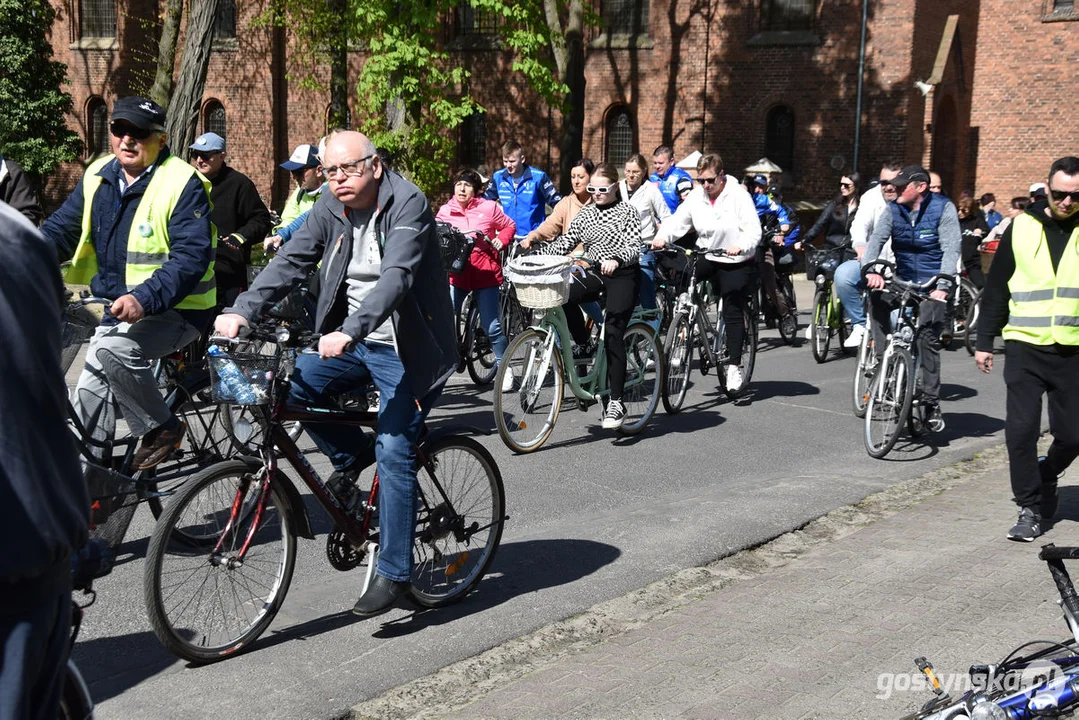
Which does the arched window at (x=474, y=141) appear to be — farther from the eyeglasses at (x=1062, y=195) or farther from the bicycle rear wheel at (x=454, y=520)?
the bicycle rear wheel at (x=454, y=520)

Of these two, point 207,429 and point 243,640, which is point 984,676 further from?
point 207,429

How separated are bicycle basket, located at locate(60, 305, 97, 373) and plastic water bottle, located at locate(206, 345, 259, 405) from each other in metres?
1.10

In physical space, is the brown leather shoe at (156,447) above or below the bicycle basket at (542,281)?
below

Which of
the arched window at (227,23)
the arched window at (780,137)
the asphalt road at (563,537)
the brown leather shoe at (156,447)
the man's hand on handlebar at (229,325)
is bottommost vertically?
the asphalt road at (563,537)

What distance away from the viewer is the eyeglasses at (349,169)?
184 inches

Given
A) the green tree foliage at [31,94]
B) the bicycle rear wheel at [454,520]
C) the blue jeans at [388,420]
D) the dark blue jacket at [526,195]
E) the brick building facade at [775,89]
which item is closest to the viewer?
the blue jeans at [388,420]

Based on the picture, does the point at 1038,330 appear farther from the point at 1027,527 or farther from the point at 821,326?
the point at 821,326

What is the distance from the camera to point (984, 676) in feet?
11.5

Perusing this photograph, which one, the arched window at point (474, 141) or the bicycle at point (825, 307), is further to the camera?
the arched window at point (474, 141)

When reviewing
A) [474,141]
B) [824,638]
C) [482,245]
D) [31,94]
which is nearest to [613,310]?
[482,245]

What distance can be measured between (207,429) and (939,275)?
539 centimetres

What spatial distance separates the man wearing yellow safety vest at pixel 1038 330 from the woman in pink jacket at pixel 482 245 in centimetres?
515

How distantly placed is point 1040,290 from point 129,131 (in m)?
4.68

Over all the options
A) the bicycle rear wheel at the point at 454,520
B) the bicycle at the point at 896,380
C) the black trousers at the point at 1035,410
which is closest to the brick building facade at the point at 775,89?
the bicycle at the point at 896,380
